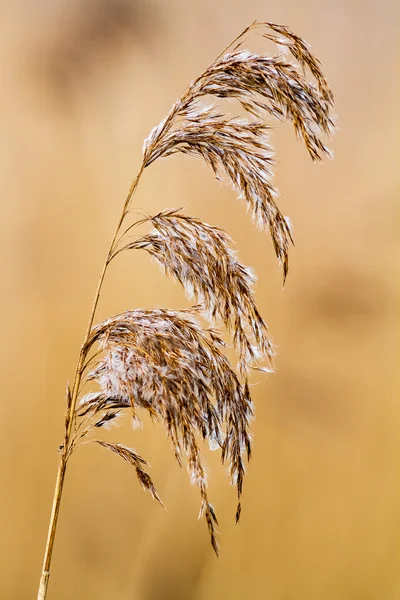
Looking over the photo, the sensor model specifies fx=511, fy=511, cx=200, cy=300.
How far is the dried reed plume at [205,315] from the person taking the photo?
884mm

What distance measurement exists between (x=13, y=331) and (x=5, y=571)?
57 cm

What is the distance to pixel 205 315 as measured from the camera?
969 mm

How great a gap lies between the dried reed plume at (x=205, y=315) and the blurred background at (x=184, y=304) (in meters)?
0.30

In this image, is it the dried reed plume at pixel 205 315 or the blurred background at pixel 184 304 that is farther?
the blurred background at pixel 184 304

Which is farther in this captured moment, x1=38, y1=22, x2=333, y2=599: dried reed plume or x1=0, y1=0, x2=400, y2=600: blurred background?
x1=0, y1=0, x2=400, y2=600: blurred background

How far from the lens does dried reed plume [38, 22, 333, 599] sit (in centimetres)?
88

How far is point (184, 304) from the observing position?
1.29 m

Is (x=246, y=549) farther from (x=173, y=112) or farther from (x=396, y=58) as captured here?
(x=396, y=58)

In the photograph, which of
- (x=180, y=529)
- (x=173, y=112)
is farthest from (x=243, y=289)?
(x=180, y=529)

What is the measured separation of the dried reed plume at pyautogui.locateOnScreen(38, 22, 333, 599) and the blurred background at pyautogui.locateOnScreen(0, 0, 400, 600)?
0.98 ft

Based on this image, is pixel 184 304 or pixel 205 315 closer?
pixel 205 315

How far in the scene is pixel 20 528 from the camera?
1.23m

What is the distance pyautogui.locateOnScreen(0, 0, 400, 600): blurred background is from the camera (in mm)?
1253

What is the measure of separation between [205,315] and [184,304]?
0.33 meters
